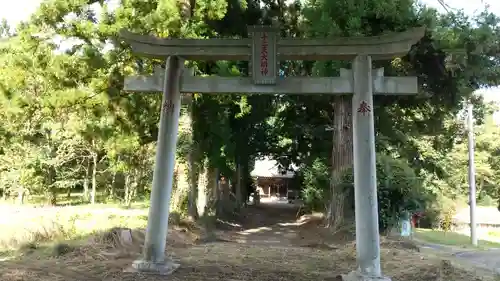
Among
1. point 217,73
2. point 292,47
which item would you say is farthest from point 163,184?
point 217,73

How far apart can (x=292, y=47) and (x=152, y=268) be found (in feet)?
12.7

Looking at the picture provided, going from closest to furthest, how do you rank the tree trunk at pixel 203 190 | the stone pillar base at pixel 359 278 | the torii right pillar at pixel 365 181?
1. the stone pillar base at pixel 359 278
2. the torii right pillar at pixel 365 181
3. the tree trunk at pixel 203 190

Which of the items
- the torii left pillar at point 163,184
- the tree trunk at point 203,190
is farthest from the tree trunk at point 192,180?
the torii left pillar at point 163,184

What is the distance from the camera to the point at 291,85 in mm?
6898

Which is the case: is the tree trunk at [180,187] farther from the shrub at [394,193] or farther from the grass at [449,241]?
the grass at [449,241]

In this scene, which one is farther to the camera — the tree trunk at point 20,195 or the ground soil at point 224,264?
the tree trunk at point 20,195

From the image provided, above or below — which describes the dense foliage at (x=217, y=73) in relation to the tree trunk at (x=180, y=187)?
above

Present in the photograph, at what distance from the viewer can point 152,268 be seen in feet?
21.6

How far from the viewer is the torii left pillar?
673cm

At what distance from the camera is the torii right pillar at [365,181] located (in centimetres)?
641

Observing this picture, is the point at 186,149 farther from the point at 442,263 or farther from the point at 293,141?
the point at 293,141

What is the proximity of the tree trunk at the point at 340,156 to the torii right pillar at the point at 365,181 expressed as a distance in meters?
6.15

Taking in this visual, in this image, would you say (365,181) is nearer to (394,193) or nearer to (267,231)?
(394,193)

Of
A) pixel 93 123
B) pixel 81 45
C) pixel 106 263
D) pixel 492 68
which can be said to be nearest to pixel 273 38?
pixel 106 263
